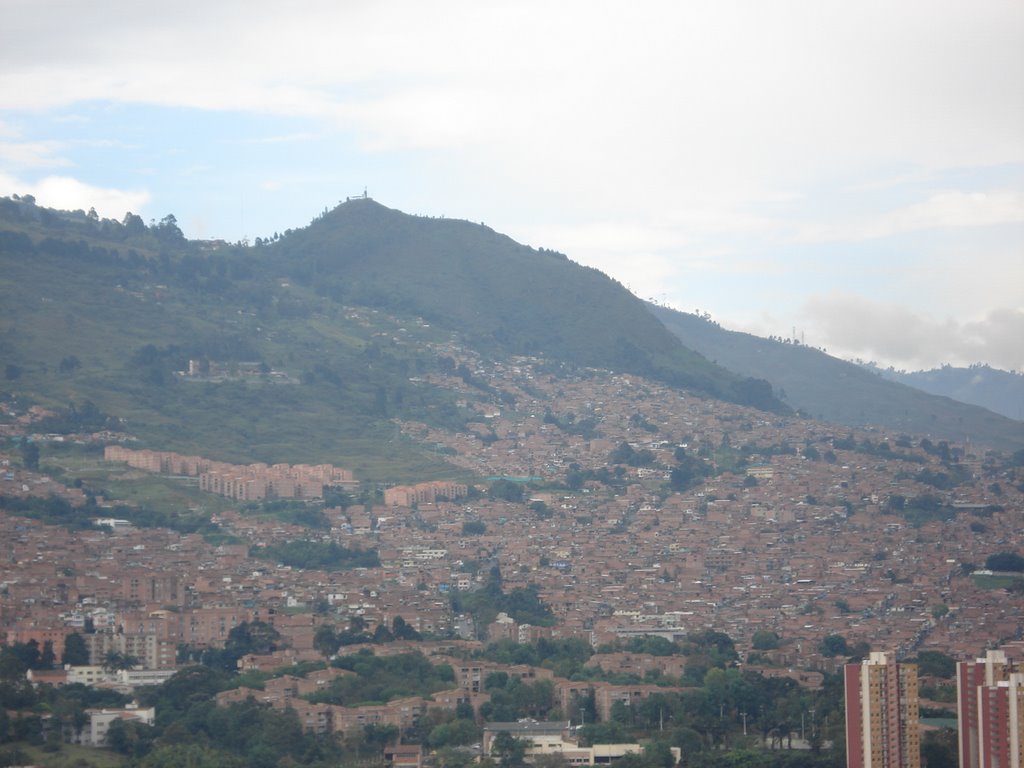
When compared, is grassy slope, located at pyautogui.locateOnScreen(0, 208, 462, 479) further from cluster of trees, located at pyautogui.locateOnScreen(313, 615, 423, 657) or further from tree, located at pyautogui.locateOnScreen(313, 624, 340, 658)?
tree, located at pyautogui.locateOnScreen(313, 624, 340, 658)

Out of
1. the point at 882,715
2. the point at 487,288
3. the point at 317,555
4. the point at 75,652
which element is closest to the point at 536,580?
the point at 317,555

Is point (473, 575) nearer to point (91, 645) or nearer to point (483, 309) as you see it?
point (91, 645)

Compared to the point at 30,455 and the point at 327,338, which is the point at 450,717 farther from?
the point at 327,338

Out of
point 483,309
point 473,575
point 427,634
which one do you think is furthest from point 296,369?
point 427,634

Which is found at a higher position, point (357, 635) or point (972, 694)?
point (357, 635)

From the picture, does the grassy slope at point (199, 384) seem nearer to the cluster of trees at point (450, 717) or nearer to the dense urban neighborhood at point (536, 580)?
the dense urban neighborhood at point (536, 580)
